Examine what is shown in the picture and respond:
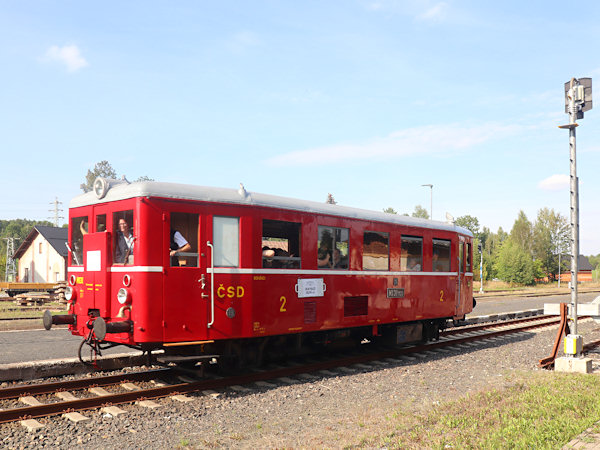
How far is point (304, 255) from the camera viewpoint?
9.71 m

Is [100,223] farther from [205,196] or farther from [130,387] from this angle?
[130,387]

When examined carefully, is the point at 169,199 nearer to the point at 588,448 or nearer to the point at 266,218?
the point at 266,218

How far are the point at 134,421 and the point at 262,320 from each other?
9.07ft

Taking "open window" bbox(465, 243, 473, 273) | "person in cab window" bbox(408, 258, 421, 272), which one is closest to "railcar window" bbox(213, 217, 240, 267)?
"person in cab window" bbox(408, 258, 421, 272)

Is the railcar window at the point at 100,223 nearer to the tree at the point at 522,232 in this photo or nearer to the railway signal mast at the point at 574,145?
the railway signal mast at the point at 574,145

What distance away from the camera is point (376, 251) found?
1128cm

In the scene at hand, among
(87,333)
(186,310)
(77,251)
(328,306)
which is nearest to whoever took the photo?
(186,310)

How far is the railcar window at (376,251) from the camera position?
11.0 metres

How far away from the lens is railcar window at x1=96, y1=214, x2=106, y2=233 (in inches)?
348

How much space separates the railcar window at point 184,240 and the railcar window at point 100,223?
4.96 feet

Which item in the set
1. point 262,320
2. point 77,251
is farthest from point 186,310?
point 77,251

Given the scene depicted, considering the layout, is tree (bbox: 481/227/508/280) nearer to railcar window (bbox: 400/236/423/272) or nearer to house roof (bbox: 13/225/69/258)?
house roof (bbox: 13/225/69/258)

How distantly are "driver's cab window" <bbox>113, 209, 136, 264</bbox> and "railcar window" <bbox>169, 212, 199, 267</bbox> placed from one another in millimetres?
611

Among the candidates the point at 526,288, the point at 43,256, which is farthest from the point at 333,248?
the point at 526,288
